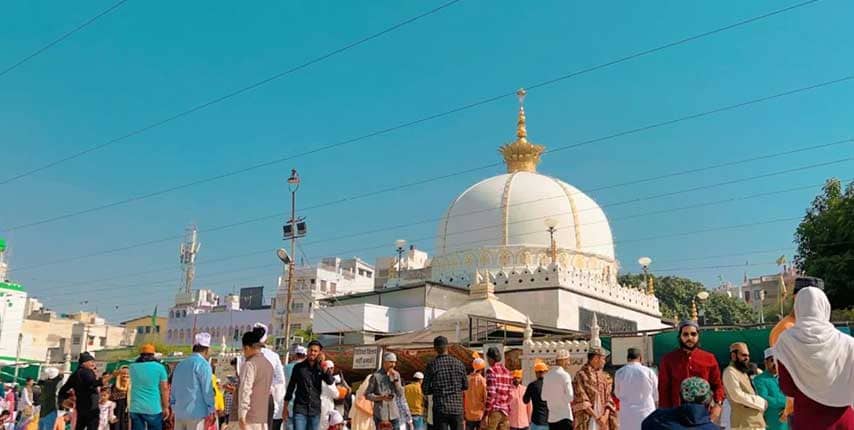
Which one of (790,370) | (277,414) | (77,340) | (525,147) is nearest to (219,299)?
(77,340)

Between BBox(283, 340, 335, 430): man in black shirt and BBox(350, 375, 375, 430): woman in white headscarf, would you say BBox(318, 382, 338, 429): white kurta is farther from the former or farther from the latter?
BBox(283, 340, 335, 430): man in black shirt

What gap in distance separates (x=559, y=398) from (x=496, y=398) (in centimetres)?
108

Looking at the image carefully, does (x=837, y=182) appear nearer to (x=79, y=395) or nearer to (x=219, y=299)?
(x=79, y=395)

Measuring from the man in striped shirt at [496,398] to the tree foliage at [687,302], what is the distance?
55.8 metres

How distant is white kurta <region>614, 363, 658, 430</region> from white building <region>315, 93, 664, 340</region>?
23572 mm

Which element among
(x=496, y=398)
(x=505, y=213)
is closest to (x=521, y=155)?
(x=505, y=213)

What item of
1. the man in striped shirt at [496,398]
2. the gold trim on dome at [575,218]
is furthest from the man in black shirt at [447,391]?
the gold trim on dome at [575,218]

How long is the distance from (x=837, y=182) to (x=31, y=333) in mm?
69623

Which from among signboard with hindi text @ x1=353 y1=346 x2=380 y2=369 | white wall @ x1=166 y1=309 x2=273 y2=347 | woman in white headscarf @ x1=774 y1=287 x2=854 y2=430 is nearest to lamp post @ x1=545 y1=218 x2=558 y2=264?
signboard with hindi text @ x1=353 y1=346 x2=380 y2=369

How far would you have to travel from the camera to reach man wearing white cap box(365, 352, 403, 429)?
9.61m

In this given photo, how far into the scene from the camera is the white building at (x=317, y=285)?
70438 millimetres

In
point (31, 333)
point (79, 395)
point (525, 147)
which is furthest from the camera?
point (31, 333)

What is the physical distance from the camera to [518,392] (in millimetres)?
10664

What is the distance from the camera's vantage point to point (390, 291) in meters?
34.2
